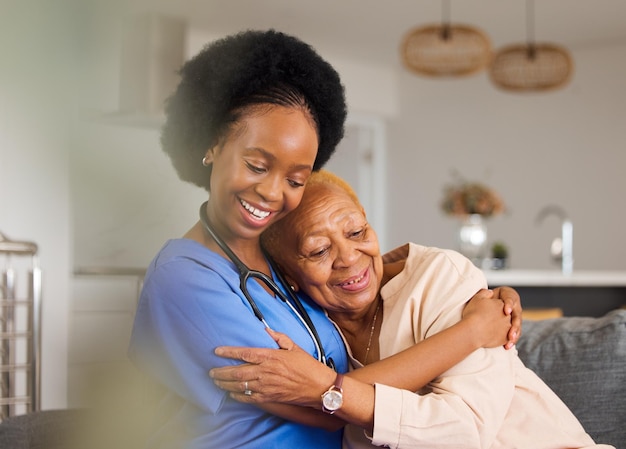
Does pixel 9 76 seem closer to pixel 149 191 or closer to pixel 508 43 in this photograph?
pixel 149 191

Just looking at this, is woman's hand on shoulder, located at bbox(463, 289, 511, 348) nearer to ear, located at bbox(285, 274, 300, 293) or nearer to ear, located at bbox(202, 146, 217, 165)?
ear, located at bbox(285, 274, 300, 293)

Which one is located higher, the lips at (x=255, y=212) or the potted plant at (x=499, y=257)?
the lips at (x=255, y=212)

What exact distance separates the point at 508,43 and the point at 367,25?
1.23 m

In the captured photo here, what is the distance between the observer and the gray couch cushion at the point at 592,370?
4.04 ft

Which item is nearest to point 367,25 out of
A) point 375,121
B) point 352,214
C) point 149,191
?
point 375,121

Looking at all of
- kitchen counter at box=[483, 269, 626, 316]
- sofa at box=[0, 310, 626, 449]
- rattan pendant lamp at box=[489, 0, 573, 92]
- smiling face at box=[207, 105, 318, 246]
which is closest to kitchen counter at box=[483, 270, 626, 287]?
kitchen counter at box=[483, 269, 626, 316]

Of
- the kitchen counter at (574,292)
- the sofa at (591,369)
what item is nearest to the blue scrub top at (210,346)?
the sofa at (591,369)

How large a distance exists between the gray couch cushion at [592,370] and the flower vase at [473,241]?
265cm

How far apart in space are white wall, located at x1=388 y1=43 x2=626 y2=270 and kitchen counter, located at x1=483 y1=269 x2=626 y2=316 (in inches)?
84.2

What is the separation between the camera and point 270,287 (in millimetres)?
805

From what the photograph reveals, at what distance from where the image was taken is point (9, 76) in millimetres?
171

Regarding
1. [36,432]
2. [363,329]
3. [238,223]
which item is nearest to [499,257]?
[363,329]

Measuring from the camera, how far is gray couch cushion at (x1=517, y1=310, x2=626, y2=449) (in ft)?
4.04

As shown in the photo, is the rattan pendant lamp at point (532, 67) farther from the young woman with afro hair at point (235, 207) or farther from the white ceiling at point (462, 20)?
the young woman with afro hair at point (235, 207)
